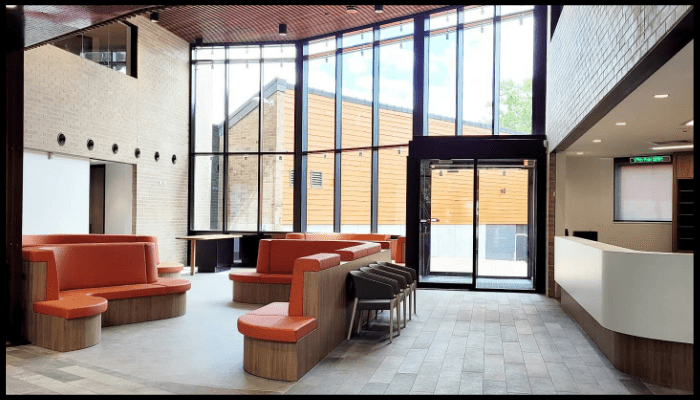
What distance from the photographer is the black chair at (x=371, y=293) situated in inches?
225

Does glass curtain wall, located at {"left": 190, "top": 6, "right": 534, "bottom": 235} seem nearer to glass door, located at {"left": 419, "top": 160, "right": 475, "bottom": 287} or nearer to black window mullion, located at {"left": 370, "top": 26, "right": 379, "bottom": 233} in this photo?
black window mullion, located at {"left": 370, "top": 26, "right": 379, "bottom": 233}

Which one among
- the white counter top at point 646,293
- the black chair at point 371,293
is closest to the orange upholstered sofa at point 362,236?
the black chair at point 371,293

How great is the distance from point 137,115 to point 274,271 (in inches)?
216

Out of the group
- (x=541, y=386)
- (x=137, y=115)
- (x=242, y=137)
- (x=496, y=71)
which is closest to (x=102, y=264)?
(x=541, y=386)

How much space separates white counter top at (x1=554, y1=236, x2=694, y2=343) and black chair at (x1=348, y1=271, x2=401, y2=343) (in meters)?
1.92

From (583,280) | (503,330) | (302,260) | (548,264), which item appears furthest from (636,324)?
(548,264)

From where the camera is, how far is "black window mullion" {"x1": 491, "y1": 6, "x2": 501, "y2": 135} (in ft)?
35.0

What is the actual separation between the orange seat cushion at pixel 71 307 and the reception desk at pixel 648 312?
4.65 metres

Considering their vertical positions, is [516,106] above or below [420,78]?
below

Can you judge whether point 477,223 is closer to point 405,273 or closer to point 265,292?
point 405,273

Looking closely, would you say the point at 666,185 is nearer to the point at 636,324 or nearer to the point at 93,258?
the point at 636,324

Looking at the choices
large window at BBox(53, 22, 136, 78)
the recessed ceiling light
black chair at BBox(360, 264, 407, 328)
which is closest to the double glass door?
the recessed ceiling light

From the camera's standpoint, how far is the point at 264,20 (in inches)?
478

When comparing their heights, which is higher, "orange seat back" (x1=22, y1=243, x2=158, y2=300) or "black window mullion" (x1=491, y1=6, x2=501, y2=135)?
"black window mullion" (x1=491, y1=6, x2=501, y2=135)
